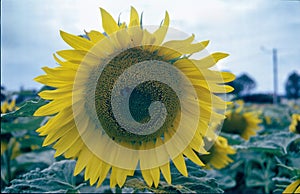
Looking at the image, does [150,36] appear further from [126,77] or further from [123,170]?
[123,170]

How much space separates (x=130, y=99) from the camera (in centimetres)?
85

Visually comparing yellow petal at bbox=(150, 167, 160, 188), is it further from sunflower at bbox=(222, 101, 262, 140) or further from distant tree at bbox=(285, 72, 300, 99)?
distant tree at bbox=(285, 72, 300, 99)

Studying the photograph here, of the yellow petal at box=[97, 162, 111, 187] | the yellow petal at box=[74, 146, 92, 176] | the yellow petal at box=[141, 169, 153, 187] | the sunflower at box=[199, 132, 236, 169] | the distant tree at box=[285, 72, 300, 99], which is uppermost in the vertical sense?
the yellow petal at box=[74, 146, 92, 176]

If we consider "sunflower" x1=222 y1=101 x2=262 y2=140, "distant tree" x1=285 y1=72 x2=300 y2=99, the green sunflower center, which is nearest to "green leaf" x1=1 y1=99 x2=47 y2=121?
the green sunflower center

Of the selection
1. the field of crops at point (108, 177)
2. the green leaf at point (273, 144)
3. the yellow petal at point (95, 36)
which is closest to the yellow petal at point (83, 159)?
the field of crops at point (108, 177)

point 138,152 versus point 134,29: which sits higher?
point 134,29

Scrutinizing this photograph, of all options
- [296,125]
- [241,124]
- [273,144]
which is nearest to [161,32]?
[273,144]

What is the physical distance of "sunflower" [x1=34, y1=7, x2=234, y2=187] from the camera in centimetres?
82

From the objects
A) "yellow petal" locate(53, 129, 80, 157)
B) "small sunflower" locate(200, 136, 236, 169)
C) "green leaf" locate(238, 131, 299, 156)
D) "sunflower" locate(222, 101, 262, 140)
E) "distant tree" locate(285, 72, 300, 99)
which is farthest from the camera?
"distant tree" locate(285, 72, 300, 99)

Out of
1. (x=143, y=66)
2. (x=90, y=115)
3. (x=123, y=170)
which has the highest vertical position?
(x=143, y=66)

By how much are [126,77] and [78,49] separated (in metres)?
0.11

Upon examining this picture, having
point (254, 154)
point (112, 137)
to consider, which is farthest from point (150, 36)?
point (254, 154)

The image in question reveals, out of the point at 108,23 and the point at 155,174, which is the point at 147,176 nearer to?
the point at 155,174

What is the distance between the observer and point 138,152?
939 mm
